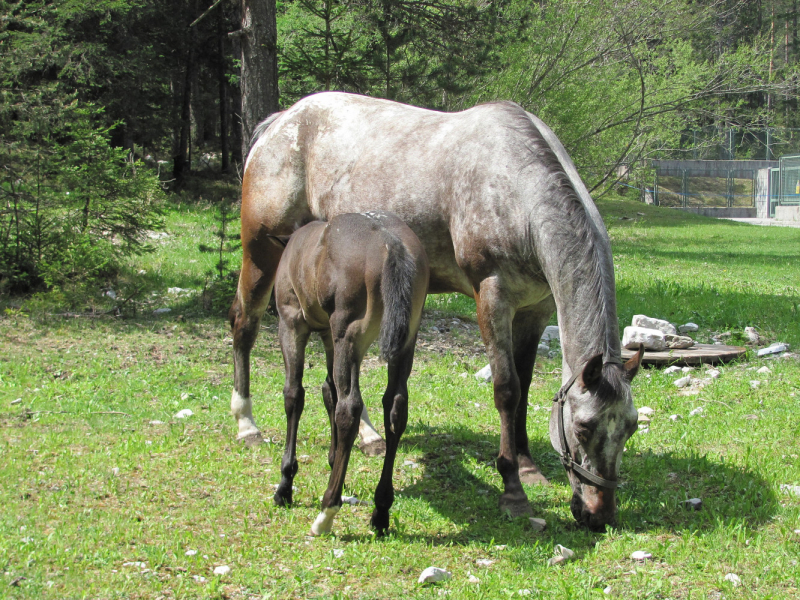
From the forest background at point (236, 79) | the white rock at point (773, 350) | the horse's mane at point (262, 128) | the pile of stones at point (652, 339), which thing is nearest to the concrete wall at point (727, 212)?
the forest background at point (236, 79)

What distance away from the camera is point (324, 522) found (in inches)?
144

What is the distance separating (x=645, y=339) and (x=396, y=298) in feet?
15.7

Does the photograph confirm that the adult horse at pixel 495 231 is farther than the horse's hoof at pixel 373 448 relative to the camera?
No

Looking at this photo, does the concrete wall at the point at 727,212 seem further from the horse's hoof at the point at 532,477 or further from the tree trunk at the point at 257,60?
the horse's hoof at the point at 532,477

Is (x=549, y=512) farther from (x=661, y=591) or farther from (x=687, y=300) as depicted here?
(x=687, y=300)

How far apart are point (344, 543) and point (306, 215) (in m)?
2.84

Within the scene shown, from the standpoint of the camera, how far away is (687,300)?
417 inches

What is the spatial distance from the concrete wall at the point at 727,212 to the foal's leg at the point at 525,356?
37.9 m

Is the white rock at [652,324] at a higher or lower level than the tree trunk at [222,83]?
lower

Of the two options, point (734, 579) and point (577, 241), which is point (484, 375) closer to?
point (577, 241)

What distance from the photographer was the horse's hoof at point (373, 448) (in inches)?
207

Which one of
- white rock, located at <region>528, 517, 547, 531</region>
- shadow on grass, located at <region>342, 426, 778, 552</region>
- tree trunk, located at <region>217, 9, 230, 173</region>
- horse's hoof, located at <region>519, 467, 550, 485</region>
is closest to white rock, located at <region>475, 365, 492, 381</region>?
shadow on grass, located at <region>342, 426, 778, 552</region>

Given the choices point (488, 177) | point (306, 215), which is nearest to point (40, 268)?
point (306, 215)

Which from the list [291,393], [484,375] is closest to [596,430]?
[291,393]
